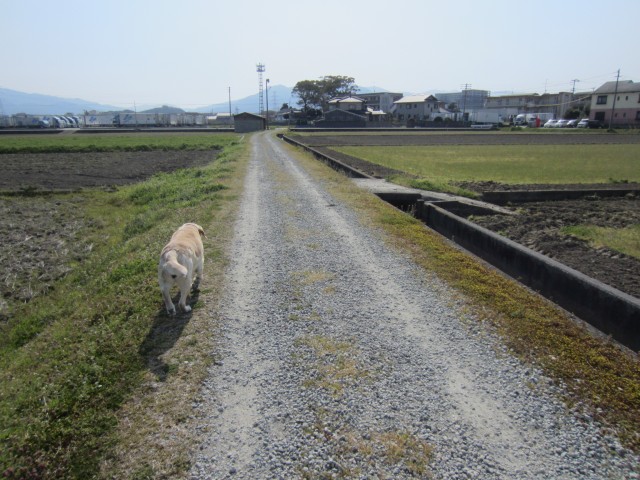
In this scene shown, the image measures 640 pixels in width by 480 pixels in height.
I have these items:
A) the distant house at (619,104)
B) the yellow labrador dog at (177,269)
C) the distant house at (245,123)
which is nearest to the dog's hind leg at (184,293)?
the yellow labrador dog at (177,269)

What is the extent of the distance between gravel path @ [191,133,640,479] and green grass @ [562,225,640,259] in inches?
184

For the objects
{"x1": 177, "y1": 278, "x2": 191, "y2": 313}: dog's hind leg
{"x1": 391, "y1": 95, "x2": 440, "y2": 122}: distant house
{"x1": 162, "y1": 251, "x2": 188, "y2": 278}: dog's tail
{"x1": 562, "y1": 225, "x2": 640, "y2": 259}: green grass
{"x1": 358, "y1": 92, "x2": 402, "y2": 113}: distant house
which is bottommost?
{"x1": 562, "y1": 225, "x2": 640, "y2": 259}: green grass

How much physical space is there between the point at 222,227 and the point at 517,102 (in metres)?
127

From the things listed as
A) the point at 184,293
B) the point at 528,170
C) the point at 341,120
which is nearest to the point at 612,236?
the point at 184,293

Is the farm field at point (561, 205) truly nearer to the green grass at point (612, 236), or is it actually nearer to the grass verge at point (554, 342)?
the green grass at point (612, 236)

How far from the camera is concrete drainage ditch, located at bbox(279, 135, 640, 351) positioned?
17.5ft

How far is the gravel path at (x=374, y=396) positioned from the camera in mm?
3215

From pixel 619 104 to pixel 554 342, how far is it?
85166 mm

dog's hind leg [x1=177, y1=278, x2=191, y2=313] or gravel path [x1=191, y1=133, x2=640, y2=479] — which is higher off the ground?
dog's hind leg [x1=177, y1=278, x2=191, y2=313]

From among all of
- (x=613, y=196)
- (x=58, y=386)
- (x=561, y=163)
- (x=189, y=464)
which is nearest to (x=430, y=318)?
→ (x=189, y=464)

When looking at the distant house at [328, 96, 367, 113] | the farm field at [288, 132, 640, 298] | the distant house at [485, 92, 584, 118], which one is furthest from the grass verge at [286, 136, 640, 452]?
the distant house at [485, 92, 584, 118]

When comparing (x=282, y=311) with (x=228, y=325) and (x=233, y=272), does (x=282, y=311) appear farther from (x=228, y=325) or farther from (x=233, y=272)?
(x=233, y=272)

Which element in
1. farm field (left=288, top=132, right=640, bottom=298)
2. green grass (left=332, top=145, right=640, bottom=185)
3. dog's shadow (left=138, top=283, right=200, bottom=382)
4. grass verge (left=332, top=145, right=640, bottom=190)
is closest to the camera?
dog's shadow (left=138, top=283, right=200, bottom=382)

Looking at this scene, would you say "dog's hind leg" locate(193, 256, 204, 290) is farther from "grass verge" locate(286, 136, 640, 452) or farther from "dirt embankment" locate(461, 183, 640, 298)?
"dirt embankment" locate(461, 183, 640, 298)
